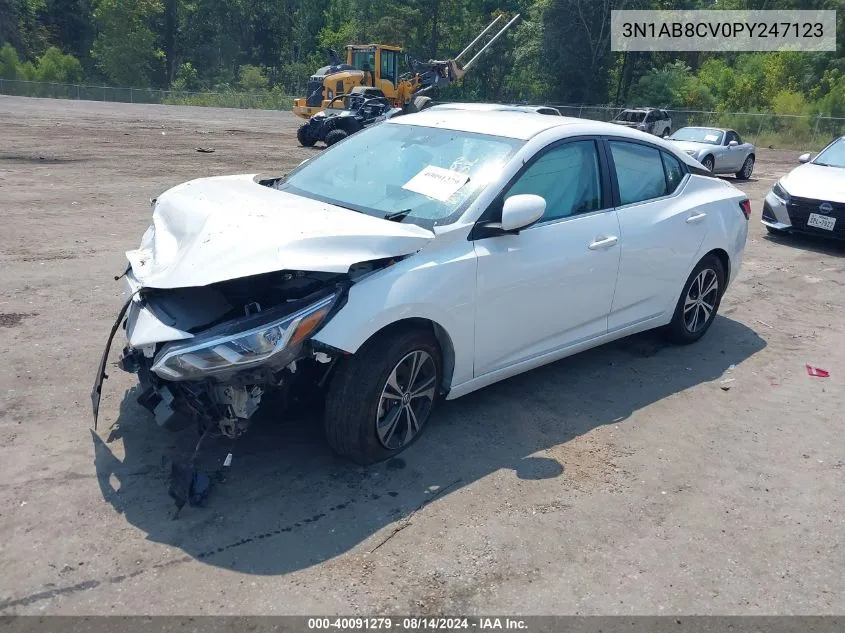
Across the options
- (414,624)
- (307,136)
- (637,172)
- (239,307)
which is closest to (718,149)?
(307,136)

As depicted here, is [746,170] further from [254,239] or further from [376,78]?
[254,239]

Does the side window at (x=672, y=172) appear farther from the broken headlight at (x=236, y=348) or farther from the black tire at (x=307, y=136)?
the black tire at (x=307, y=136)

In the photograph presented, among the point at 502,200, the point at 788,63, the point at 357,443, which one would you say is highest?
the point at 788,63

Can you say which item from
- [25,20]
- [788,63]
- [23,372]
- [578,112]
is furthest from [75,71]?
[23,372]

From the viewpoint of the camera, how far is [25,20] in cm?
6397

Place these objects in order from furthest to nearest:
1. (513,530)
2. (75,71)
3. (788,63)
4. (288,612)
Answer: (75,71), (788,63), (513,530), (288,612)

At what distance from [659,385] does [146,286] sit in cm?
360

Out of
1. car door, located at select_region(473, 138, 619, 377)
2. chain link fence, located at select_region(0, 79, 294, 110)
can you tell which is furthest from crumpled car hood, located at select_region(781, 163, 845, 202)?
chain link fence, located at select_region(0, 79, 294, 110)

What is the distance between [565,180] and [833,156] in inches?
330

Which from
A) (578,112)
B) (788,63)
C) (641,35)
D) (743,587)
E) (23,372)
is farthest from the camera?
(641,35)

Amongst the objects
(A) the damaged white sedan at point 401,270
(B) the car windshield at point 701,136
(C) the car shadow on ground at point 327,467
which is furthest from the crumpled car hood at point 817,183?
(B) the car windshield at point 701,136

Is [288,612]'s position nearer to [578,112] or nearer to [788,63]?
[578,112]

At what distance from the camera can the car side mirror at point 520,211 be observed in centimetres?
416

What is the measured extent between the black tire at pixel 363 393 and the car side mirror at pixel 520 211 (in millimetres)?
801
